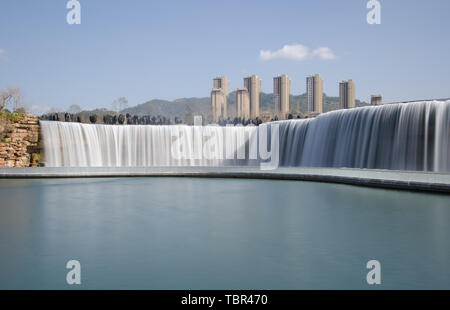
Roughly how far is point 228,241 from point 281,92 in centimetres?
10280

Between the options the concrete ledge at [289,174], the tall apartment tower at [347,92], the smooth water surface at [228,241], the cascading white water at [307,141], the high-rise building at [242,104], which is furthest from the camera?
the high-rise building at [242,104]

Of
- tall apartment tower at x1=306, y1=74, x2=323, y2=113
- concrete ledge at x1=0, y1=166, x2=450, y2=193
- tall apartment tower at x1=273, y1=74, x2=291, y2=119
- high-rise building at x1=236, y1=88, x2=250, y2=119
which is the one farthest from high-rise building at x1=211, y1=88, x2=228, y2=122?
concrete ledge at x1=0, y1=166, x2=450, y2=193

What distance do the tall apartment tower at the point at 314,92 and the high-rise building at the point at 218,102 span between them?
23.7 metres

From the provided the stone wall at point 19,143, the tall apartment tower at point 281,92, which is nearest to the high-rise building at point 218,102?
the tall apartment tower at point 281,92

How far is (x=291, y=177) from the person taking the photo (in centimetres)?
1912

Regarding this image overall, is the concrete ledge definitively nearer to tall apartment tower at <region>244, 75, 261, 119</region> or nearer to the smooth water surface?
the smooth water surface

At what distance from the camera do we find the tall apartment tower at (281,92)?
104812 millimetres

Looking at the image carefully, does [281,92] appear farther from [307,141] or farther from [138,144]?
[307,141]

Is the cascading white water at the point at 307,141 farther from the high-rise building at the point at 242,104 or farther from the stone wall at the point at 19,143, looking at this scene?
the high-rise building at the point at 242,104

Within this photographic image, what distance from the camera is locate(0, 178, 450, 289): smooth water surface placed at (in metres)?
5.02

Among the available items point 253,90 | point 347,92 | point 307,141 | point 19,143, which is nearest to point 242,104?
point 253,90

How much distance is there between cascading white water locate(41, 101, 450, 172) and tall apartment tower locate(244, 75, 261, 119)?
265 feet
